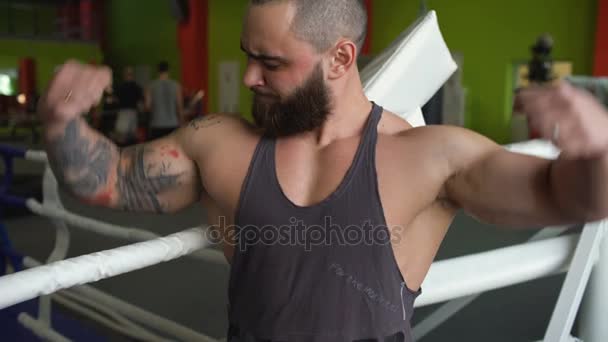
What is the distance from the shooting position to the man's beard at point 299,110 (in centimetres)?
78

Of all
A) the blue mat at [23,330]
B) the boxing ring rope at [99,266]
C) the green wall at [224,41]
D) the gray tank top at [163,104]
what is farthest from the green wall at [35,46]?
the boxing ring rope at [99,266]

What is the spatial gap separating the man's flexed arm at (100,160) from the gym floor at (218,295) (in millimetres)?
1284

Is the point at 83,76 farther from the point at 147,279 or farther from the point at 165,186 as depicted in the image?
the point at 147,279

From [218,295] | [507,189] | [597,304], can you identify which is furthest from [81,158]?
[218,295]

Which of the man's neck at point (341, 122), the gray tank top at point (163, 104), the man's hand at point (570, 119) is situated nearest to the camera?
the man's hand at point (570, 119)

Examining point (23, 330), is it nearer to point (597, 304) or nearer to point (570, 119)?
point (597, 304)

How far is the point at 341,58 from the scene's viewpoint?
2.60ft

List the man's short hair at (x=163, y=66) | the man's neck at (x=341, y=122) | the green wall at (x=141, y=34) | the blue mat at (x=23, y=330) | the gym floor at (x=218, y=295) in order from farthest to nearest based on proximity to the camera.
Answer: the green wall at (x=141, y=34) < the man's short hair at (x=163, y=66) < the gym floor at (x=218, y=295) < the blue mat at (x=23, y=330) < the man's neck at (x=341, y=122)

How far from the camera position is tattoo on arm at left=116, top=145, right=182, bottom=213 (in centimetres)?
85

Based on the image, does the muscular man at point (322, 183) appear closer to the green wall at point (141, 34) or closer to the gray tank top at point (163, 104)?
the gray tank top at point (163, 104)

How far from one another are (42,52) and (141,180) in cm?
1257

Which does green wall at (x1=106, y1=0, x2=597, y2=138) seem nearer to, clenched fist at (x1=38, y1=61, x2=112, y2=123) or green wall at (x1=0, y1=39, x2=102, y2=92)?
clenched fist at (x1=38, y1=61, x2=112, y2=123)

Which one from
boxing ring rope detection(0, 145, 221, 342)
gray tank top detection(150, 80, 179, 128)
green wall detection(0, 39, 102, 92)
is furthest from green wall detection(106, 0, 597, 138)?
green wall detection(0, 39, 102, 92)

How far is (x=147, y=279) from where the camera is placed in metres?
2.65
